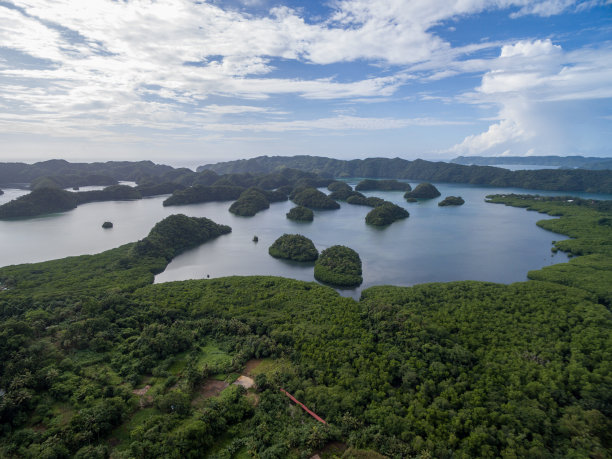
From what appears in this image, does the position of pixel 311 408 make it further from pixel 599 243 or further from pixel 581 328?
pixel 599 243

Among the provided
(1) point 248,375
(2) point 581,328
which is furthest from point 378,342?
(2) point 581,328

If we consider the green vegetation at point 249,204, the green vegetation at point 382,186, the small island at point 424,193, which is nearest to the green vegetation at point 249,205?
the green vegetation at point 249,204

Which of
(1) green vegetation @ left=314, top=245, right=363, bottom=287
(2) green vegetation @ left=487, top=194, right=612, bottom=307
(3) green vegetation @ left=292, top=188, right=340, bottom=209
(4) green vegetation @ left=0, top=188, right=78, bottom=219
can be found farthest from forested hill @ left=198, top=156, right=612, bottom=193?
(1) green vegetation @ left=314, top=245, right=363, bottom=287

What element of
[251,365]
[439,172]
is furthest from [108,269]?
[439,172]

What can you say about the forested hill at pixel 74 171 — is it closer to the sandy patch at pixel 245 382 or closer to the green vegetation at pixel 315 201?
the green vegetation at pixel 315 201

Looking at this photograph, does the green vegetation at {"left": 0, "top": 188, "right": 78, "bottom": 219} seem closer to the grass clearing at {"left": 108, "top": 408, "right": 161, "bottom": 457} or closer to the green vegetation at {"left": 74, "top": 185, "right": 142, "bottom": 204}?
the green vegetation at {"left": 74, "top": 185, "right": 142, "bottom": 204}

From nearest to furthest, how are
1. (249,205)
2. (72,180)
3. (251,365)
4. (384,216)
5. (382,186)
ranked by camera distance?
(251,365)
(384,216)
(249,205)
(72,180)
(382,186)

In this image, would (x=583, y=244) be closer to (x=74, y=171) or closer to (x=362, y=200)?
(x=362, y=200)
